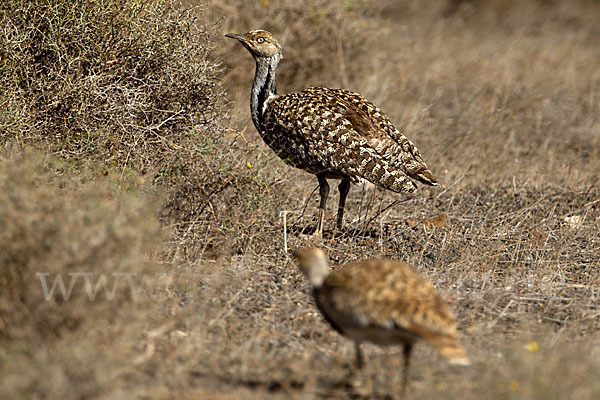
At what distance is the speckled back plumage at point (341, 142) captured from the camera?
536cm

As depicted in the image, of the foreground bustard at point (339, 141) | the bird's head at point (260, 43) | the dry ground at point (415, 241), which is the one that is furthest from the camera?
the bird's head at point (260, 43)

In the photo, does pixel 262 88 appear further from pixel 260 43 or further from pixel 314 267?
pixel 314 267

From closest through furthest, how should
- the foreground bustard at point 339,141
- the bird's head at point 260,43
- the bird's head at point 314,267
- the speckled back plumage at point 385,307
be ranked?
1. the speckled back plumage at point 385,307
2. the bird's head at point 314,267
3. the foreground bustard at point 339,141
4. the bird's head at point 260,43

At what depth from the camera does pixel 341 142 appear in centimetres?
534

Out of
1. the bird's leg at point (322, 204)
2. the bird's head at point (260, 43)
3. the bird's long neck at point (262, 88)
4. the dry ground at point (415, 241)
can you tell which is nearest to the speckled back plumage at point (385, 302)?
the dry ground at point (415, 241)

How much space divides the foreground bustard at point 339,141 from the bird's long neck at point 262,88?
1.6 inches

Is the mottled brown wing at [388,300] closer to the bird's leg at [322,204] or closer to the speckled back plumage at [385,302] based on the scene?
the speckled back plumage at [385,302]

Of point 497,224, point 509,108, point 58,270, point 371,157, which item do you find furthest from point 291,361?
point 509,108

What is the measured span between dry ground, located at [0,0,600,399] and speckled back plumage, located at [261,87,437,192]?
10.8 inches

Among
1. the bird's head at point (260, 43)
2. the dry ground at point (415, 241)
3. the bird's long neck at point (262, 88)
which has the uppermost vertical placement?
the bird's head at point (260, 43)

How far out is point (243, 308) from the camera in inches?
163

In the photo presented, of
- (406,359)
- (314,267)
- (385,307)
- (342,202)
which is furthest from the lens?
(342,202)

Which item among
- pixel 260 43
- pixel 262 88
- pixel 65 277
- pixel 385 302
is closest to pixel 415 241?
pixel 262 88

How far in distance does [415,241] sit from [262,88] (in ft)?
5.76
